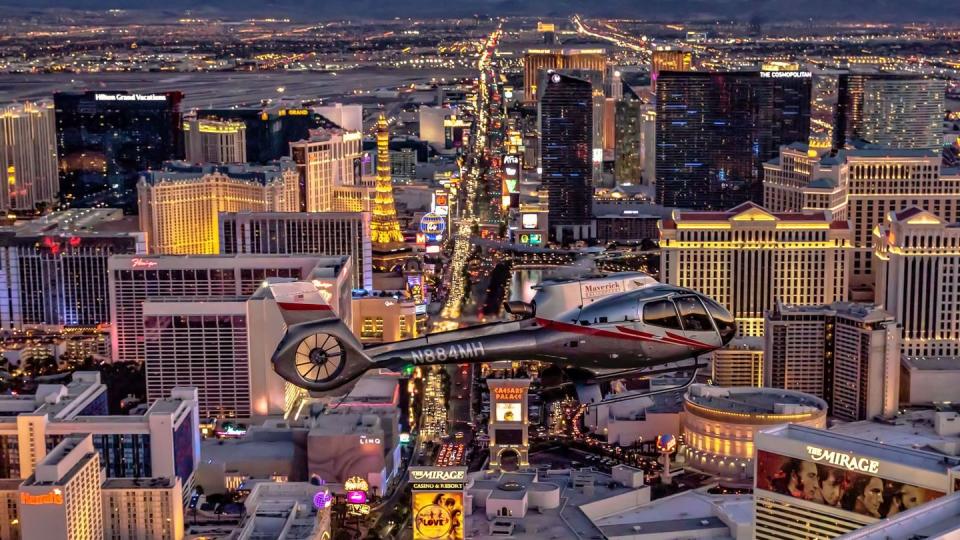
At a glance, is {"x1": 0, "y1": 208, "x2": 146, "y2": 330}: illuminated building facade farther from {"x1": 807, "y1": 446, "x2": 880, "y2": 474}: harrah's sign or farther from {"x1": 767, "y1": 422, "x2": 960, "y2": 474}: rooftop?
{"x1": 807, "y1": 446, "x2": 880, "y2": 474}: harrah's sign

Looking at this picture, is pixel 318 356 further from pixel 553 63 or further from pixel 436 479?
pixel 553 63

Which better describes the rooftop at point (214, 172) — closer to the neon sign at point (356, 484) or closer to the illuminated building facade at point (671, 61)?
the neon sign at point (356, 484)

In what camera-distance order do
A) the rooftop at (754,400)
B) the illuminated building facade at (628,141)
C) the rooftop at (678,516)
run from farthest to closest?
the illuminated building facade at (628,141) → the rooftop at (754,400) → the rooftop at (678,516)

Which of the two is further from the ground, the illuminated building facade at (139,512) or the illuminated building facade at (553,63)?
the illuminated building facade at (553,63)

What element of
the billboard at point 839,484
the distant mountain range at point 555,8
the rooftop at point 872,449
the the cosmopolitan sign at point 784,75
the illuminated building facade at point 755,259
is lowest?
the illuminated building facade at point 755,259

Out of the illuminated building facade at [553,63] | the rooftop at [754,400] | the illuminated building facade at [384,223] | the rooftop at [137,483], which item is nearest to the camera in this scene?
the rooftop at [137,483]

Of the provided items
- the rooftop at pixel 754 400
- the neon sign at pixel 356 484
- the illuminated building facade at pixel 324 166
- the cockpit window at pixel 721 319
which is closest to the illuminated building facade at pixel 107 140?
the illuminated building facade at pixel 324 166

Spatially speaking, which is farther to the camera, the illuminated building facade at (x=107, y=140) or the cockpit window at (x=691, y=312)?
the illuminated building facade at (x=107, y=140)
